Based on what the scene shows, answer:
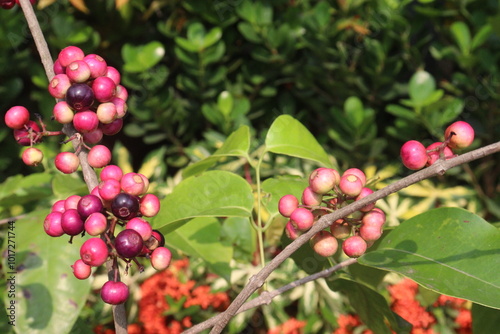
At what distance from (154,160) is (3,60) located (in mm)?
568

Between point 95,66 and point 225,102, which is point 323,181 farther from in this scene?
point 225,102

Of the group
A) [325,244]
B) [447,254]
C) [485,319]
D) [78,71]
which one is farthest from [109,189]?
[485,319]

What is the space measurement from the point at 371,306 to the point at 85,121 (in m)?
0.42

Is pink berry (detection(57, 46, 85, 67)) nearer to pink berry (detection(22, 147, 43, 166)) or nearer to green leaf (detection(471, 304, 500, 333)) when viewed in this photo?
pink berry (detection(22, 147, 43, 166))

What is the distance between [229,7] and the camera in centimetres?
182

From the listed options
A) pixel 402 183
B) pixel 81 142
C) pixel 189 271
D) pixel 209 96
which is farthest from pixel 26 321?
pixel 209 96

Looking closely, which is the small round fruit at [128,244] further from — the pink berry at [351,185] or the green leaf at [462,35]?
the green leaf at [462,35]

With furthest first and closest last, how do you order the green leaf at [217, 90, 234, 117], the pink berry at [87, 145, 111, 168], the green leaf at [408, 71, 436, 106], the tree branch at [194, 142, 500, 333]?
the green leaf at [217, 90, 234, 117], the green leaf at [408, 71, 436, 106], the pink berry at [87, 145, 111, 168], the tree branch at [194, 142, 500, 333]

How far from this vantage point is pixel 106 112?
21.6 inches

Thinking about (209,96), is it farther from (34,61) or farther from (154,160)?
(34,61)

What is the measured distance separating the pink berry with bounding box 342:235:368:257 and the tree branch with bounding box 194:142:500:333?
2.4 inches

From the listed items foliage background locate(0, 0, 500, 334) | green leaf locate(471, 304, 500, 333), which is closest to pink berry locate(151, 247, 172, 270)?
green leaf locate(471, 304, 500, 333)

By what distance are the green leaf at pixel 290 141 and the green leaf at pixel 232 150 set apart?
3cm

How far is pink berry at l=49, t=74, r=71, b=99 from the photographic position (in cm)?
55
